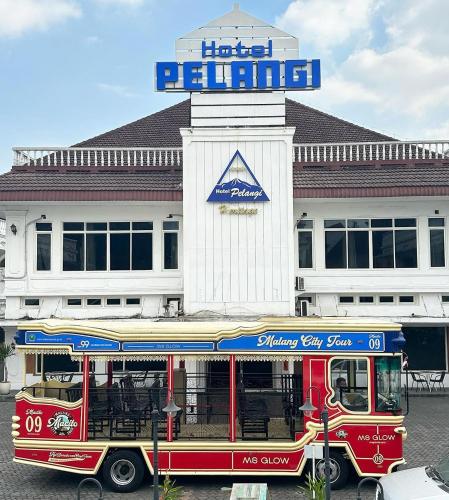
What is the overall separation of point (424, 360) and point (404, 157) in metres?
7.40

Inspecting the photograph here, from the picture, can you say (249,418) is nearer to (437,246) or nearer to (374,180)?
(374,180)

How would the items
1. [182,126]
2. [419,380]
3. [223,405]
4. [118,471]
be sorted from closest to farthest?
[118,471] < [223,405] < [419,380] < [182,126]

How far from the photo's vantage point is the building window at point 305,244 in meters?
22.6

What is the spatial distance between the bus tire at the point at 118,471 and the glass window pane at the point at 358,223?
1380 cm

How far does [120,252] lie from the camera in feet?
74.2

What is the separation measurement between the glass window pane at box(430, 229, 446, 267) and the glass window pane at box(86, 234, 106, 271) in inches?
458

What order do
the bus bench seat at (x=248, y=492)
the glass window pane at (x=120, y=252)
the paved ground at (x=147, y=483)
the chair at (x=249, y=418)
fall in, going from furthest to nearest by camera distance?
1. the glass window pane at (x=120, y=252)
2. the chair at (x=249, y=418)
3. the paved ground at (x=147, y=483)
4. the bus bench seat at (x=248, y=492)

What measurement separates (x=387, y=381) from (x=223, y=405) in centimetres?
289

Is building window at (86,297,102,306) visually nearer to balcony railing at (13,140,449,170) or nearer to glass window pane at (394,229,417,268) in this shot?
balcony railing at (13,140,449,170)

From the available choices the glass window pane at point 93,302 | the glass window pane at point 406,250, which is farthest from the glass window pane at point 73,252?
the glass window pane at point 406,250

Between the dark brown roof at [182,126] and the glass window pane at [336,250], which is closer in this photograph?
the glass window pane at [336,250]

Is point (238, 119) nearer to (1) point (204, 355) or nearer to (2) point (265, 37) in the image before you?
(2) point (265, 37)

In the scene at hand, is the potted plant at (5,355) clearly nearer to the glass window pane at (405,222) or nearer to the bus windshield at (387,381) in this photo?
the glass window pane at (405,222)

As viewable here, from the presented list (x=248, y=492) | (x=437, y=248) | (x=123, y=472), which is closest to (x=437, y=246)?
(x=437, y=248)
